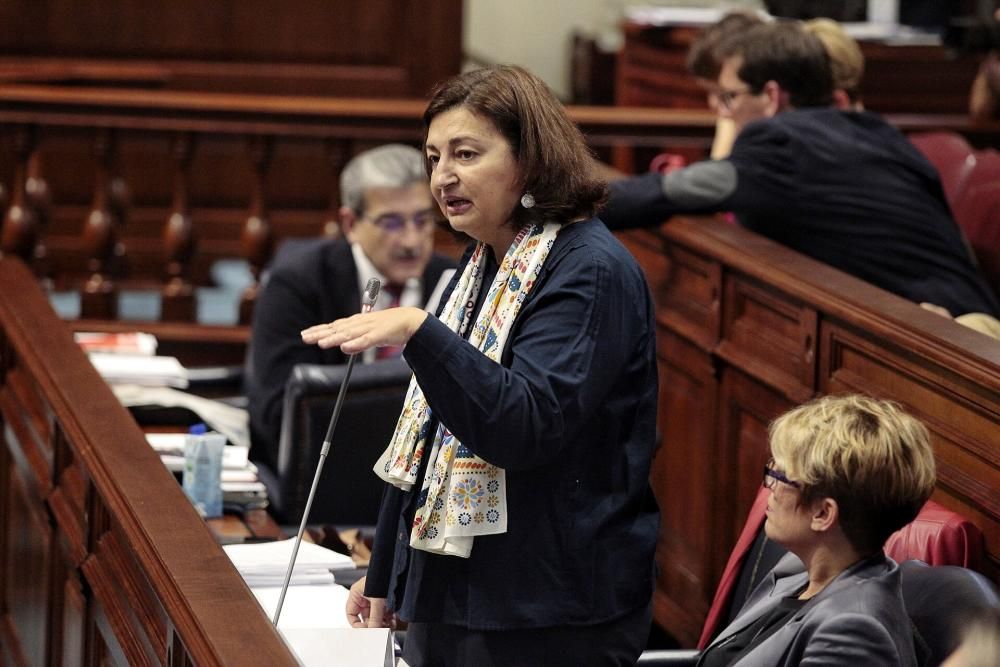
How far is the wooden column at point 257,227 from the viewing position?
548cm

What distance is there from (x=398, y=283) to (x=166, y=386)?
68 centimetres

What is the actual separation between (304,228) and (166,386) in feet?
9.16

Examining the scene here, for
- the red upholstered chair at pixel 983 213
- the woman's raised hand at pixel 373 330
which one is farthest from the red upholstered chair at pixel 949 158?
the woman's raised hand at pixel 373 330

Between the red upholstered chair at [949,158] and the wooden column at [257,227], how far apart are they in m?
2.06

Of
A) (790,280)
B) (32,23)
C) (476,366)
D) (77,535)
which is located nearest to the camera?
(476,366)

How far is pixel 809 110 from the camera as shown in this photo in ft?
13.2

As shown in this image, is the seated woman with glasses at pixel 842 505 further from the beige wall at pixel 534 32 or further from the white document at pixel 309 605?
the beige wall at pixel 534 32

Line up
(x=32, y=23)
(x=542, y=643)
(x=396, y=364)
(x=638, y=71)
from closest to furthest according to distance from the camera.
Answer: (x=542, y=643)
(x=396, y=364)
(x=32, y=23)
(x=638, y=71)

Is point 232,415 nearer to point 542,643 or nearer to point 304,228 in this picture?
point 542,643

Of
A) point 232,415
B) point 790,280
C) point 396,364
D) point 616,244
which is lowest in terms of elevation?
point 232,415

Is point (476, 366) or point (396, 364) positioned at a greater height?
point (476, 366)

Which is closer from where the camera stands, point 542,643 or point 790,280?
point 542,643

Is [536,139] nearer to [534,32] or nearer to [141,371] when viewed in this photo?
[141,371]

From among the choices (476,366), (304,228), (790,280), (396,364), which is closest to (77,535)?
(396,364)
